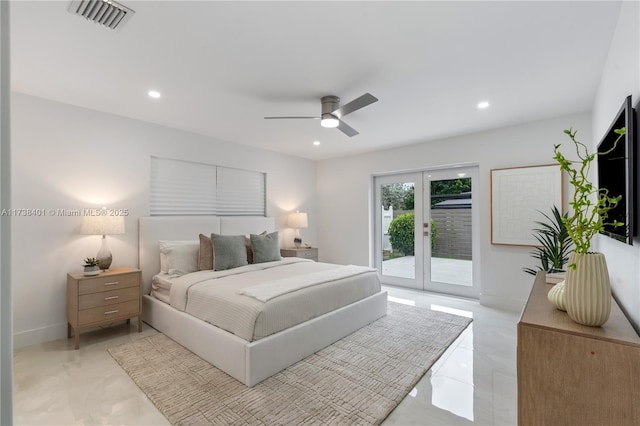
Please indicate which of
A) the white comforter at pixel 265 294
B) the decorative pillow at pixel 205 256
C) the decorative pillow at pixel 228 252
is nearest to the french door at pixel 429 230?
the white comforter at pixel 265 294

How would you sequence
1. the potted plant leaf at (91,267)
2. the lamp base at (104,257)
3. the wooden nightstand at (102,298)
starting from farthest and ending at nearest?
the lamp base at (104,257) → the potted plant leaf at (91,267) → the wooden nightstand at (102,298)

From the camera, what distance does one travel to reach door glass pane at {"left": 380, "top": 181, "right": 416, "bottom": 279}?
5387 mm

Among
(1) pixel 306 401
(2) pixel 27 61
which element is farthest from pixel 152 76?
(1) pixel 306 401

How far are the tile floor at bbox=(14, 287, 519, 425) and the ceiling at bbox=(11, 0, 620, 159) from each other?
2.53 metres

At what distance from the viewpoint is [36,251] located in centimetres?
311

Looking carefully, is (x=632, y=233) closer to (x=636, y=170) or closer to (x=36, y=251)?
(x=636, y=170)

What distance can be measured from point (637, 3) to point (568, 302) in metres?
1.56

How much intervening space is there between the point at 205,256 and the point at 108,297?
1030 mm

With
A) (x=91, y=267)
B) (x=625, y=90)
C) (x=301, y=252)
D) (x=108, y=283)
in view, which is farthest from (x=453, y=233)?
(x=91, y=267)

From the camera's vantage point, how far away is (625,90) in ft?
5.81

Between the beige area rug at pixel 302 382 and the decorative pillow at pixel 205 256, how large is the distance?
862 millimetres

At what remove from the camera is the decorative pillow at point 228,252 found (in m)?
3.67

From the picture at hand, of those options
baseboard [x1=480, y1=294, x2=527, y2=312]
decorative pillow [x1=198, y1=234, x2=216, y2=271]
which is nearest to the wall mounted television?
baseboard [x1=480, y1=294, x2=527, y2=312]

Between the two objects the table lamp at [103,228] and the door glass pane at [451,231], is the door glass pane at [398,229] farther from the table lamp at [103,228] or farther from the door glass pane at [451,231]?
the table lamp at [103,228]
